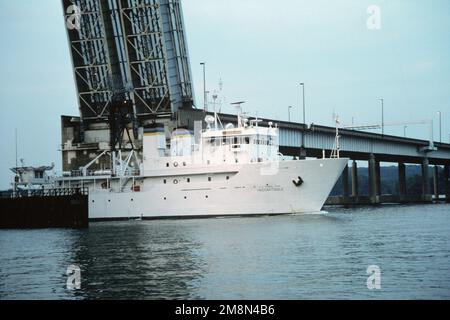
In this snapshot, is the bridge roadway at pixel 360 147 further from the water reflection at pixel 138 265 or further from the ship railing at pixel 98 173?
the water reflection at pixel 138 265

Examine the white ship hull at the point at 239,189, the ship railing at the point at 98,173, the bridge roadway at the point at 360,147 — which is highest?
the bridge roadway at the point at 360,147

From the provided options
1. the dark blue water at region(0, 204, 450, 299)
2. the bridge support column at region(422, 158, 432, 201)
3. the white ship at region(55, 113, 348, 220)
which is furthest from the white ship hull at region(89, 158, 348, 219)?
the bridge support column at region(422, 158, 432, 201)

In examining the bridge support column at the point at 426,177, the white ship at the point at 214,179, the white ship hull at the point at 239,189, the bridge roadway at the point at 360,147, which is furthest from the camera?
the bridge support column at the point at 426,177

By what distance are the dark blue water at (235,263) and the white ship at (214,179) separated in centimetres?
1107

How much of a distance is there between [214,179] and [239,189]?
6.53 ft

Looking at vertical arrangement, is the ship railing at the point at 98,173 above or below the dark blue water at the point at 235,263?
above

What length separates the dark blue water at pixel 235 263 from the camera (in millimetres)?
19219

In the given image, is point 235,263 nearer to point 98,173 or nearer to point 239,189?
point 239,189

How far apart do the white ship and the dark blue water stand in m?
11.1

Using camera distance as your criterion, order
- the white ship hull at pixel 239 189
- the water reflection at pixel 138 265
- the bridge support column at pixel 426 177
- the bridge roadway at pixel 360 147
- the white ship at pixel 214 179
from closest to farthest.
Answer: the water reflection at pixel 138 265 → the white ship hull at pixel 239 189 → the white ship at pixel 214 179 → the bridge roadway at pixel 360 147 → the bridge support column at pixel 426 177

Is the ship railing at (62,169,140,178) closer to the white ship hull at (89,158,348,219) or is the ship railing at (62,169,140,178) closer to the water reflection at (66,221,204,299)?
the white ship hull at (89,158,348,219)

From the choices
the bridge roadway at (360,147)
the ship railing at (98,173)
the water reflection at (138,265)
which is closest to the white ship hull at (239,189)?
the ship railing at (98,173)

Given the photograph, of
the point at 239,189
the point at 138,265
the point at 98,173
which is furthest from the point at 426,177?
the point at 138,265

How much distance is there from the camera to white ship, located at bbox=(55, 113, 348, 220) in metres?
50.8
